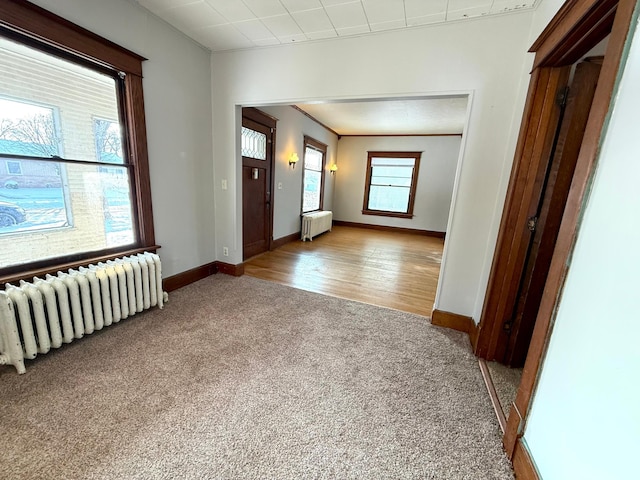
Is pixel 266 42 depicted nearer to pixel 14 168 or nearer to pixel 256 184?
pixel 256 184

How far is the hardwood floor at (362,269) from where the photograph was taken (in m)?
3.20

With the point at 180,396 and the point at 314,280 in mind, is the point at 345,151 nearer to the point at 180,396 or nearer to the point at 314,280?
the point at 314,280

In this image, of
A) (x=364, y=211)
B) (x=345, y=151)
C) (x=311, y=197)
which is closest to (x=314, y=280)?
(x=311, y=197)

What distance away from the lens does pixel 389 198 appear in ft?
25.3

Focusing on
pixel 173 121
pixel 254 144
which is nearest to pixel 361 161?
pixel 254 144

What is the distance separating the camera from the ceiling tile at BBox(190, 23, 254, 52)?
100 inches

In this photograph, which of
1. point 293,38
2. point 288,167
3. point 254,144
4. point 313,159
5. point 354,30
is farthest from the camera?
point 313,159

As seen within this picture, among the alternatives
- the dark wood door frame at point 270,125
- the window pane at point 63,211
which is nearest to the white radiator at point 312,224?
the dark wood door frame at point 270,125

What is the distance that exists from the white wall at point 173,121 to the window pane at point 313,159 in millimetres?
2998

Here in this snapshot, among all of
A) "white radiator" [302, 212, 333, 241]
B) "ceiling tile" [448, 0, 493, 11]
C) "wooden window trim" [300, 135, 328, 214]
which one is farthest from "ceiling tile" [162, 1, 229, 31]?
"white radiator" [302, 212, 333, 241]

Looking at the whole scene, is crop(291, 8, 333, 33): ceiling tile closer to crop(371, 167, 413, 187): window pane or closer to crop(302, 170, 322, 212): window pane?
crop(302, 170, 322, 212): window pane

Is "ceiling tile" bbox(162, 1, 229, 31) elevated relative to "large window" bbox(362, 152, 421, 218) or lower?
elevated

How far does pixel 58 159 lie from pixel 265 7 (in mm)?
2026

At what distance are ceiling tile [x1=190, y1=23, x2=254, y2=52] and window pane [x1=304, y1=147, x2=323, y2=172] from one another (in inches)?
115
